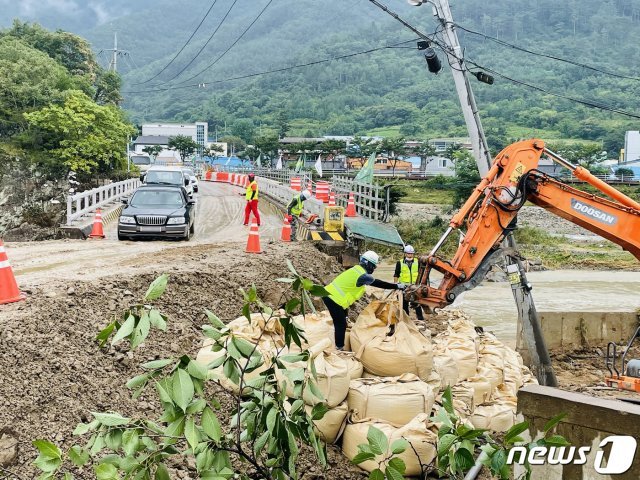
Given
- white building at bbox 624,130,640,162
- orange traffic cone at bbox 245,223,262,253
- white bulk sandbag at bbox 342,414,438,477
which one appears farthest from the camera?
white building at bbox 624,130,640,162

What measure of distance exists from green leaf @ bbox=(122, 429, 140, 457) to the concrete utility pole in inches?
333

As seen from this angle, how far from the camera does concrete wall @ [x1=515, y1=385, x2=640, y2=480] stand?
15.8ft

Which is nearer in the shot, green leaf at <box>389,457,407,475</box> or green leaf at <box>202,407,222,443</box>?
green leaf at <box>202,407,222,443</box>

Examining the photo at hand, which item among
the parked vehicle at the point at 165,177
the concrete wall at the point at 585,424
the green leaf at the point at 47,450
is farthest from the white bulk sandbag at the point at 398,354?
the parked vehicle at the point at 165,177

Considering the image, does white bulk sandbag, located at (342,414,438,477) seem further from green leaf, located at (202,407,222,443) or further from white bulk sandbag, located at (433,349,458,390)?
green leaf, located at (202,407,222,443)

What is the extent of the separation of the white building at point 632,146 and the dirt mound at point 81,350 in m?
95.1

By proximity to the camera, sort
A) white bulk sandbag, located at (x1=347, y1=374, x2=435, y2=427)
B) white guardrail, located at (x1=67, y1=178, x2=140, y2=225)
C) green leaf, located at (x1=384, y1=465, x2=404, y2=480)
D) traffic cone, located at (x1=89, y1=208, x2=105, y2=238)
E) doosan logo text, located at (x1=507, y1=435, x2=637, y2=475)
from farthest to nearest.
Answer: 1. white guardrail, located at (x1=67, y1=178, x2=140, y2=225)
2. traffic cone, located at (x1=89, y1=208, x2=105, y2=238)
3. white bulk sandbag, located at (x1=347, y1=374, x2=435, y2=427)
4. doosan logo text, located at (x1=507, y1=435, x2=637, y2=475)
5. green leaf, located at (x1=384, y1=465, x2=404, y2=480)

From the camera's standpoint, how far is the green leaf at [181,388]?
2668 millimetres

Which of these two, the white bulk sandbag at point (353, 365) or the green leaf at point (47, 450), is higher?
the green leaf at point (47, 450)

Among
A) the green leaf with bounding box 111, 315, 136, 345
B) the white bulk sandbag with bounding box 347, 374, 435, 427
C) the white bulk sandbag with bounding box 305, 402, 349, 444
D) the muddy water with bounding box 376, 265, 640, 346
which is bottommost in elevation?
the muddy water with bounding box 376, 265, 640, 346

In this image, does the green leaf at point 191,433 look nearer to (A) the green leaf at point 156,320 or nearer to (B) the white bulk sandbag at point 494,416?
(A) the green leaf at point 156,320

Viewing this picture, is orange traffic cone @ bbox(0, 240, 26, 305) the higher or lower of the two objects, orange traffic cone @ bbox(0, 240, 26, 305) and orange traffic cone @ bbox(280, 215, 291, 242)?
the higher

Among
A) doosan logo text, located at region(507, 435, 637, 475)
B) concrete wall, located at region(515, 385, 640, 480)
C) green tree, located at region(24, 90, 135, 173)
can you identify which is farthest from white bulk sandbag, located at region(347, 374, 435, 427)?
green tree, located at region(24, 90, 135, 173)

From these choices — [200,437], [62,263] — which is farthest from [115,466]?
[62,263]
